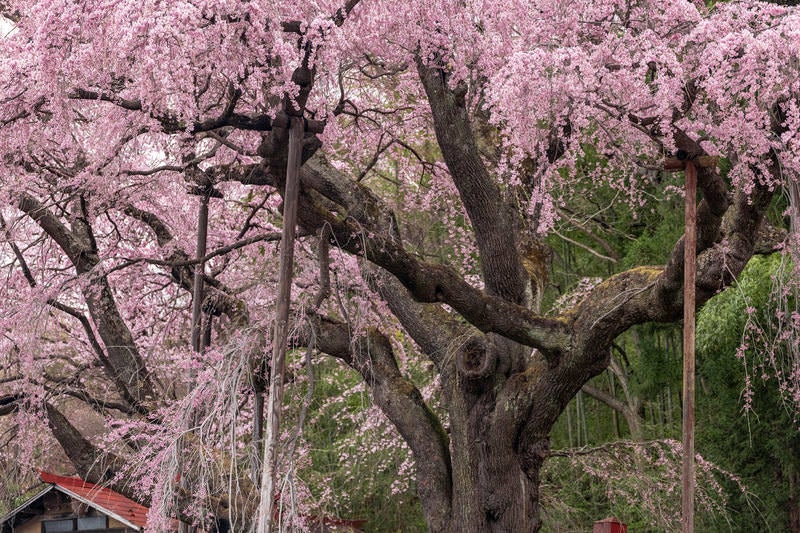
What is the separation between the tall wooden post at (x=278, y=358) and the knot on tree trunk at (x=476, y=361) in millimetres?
2748

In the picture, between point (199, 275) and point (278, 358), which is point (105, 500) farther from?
point (278, 358)

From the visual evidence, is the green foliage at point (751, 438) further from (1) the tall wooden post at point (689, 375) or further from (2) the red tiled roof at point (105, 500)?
(2) the red tiled roof at point (105, 500)

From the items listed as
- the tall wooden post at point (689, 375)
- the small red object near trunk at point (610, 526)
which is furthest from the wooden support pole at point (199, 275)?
the small red object near trunk at point (610, 526)

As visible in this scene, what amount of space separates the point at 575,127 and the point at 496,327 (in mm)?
1526

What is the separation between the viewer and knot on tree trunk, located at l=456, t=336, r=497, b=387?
26.3 ft

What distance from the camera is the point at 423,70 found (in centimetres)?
782

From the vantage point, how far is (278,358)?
17.9ft

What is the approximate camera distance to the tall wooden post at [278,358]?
5.34m

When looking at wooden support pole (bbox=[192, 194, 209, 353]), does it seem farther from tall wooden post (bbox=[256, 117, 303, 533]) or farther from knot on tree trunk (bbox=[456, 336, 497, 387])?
tall wooden post (bbox=[256, 117, 303, 533])

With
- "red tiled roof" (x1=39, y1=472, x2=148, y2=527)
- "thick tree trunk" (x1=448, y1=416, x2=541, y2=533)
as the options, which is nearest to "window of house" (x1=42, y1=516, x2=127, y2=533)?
"red tiled roof" (x1=39, y1=472, x2=148, y2=527)

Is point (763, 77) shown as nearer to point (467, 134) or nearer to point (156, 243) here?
point (467, 134)

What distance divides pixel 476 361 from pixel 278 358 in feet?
9.62

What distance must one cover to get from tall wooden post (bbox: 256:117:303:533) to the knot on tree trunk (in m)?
2.75

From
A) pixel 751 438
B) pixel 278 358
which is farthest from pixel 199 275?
pixel 751 438
